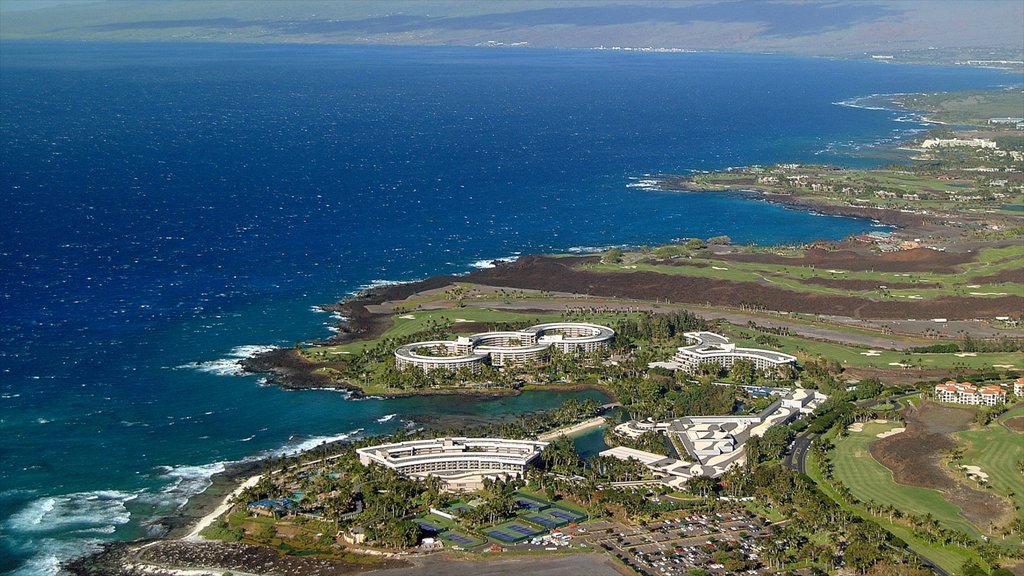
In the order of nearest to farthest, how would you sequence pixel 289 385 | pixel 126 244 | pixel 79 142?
1. pixel 289 385
2. pixel 126 244
3. pixel 79 142

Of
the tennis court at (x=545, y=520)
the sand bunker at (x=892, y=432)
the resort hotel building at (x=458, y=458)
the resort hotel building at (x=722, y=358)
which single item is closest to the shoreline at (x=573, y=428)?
the resort hotel building at (x=458, y=458)

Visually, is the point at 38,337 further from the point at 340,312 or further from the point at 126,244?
the point at 126,244

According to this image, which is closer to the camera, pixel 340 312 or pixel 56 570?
pixel 56 570

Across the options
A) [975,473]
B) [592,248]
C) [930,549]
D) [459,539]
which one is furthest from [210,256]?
[930,549]

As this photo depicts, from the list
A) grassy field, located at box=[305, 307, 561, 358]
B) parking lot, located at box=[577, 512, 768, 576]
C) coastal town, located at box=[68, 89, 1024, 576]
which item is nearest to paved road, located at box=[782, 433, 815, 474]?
coastal town, located at box=[68, 89, 1024, 576]

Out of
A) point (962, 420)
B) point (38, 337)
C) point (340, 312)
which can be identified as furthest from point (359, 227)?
point (962, 420)

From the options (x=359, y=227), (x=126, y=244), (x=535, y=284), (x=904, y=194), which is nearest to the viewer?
(x=535, y=284)
